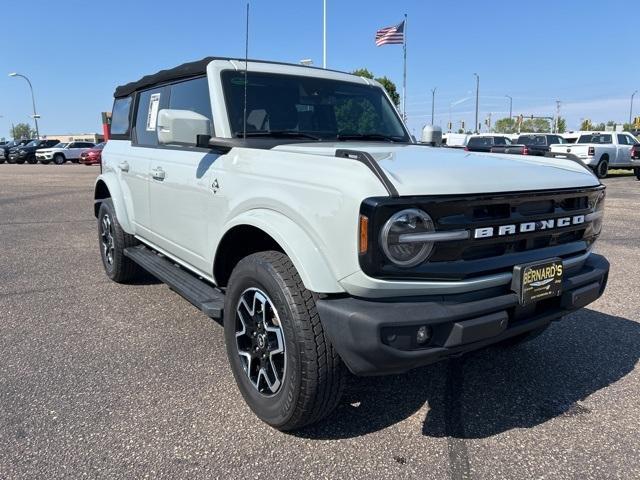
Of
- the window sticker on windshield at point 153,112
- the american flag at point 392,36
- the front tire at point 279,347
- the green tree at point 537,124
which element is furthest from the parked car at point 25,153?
the green tree at point 537,124

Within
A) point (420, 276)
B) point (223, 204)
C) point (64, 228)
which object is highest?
point (223, 204)

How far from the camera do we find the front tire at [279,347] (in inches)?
94.9

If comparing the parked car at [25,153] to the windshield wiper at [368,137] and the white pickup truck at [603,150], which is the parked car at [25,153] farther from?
the windshield wiper at [368,137]

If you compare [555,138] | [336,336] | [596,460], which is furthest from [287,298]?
[555,138]

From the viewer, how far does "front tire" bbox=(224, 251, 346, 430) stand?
2410 mm

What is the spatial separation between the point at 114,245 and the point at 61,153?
37395 mm

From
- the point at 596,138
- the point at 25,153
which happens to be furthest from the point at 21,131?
the point at 596,138

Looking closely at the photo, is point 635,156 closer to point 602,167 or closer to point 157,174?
point 602,167

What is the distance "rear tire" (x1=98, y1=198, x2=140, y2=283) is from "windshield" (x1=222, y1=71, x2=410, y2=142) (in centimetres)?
219

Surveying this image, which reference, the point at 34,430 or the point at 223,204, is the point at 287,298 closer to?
the point at 223,204

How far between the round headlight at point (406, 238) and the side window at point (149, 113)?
2856 millimetres

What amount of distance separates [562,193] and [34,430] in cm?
299

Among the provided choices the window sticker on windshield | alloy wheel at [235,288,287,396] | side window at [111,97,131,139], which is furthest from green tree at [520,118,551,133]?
alloy wheel at [235,288,287,396]

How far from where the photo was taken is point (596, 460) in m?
2.52
